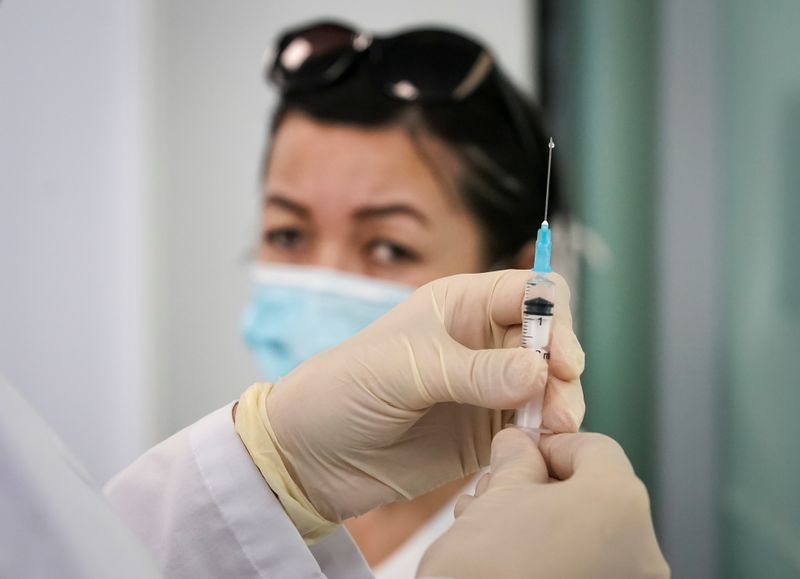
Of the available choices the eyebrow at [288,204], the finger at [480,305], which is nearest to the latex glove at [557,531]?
the finger at [480,305]

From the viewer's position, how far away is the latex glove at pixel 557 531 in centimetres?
41

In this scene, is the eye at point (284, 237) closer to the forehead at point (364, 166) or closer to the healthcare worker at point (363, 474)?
the forehead at point (364, 166)

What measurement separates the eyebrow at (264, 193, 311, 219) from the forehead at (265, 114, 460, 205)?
0.05 feet

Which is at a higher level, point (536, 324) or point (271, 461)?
point (536, 324)

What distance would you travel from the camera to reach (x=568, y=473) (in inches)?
18.7

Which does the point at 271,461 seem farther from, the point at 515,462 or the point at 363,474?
the point at 515,462

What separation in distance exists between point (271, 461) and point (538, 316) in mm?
244

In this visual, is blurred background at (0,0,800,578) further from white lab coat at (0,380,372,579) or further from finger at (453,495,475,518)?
finger at (453,495,475,518)

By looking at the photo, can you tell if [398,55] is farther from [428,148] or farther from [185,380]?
[185,380]

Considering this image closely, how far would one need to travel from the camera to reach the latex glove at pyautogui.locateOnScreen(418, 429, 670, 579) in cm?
41

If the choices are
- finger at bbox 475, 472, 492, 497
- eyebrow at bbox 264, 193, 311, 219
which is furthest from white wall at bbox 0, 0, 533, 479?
finger at bbox 475, 472, 492, 497

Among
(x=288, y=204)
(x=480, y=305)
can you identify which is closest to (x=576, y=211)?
(x=288, y=204)

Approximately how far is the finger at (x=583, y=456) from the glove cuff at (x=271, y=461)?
0.20 metres

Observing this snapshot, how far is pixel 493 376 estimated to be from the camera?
18.6 inches
